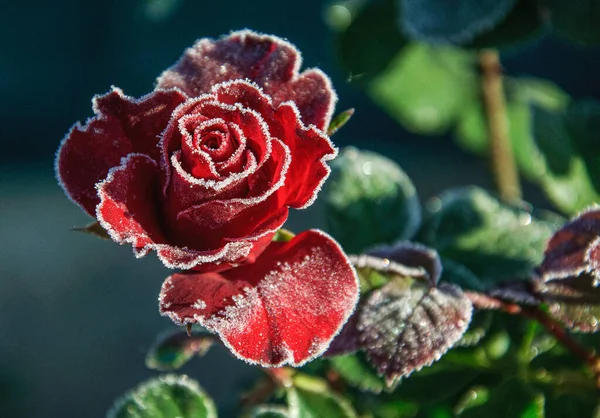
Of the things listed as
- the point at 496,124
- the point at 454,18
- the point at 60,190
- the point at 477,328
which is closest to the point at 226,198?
the point at 477,328

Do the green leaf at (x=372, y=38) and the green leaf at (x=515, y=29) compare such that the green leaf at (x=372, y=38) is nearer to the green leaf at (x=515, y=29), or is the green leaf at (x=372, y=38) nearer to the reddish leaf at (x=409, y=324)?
the green leaf at (x=515, y=29)

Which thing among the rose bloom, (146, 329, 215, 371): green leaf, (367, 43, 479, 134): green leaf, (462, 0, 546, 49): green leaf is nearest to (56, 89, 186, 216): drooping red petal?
the rose bloom

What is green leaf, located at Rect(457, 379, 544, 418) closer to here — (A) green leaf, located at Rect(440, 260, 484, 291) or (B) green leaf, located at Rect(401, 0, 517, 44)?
(A) green leaf, located at Rect(440, 260, 484, 291)

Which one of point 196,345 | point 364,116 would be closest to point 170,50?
point 364,116

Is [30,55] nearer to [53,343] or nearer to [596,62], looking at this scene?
[53,343]

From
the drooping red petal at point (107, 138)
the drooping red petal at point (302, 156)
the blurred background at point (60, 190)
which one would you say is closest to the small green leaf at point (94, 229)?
the drooping red petal at point (107, 138)

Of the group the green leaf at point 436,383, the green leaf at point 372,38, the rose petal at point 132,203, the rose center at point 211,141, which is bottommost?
the green leaf at point 436,383
